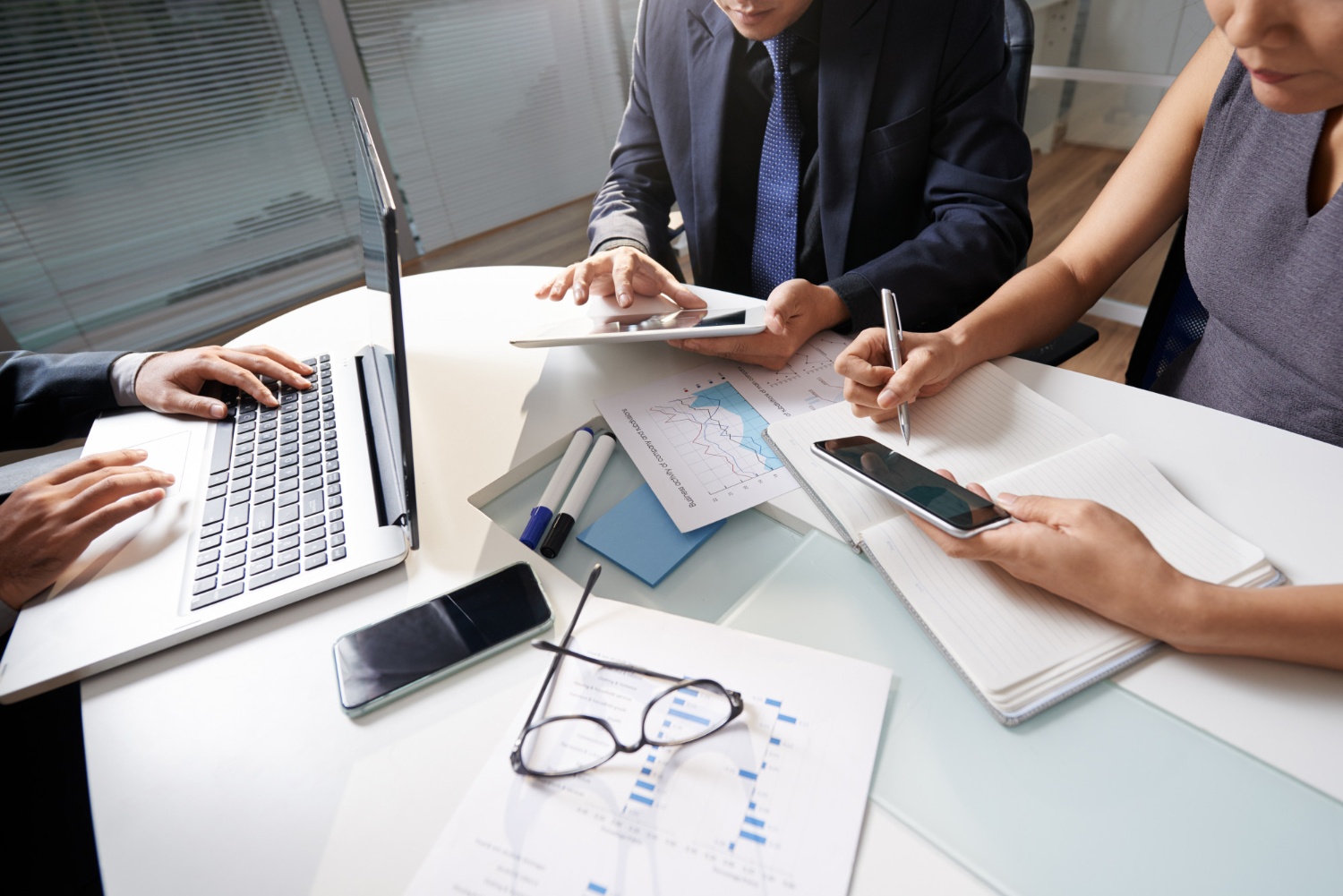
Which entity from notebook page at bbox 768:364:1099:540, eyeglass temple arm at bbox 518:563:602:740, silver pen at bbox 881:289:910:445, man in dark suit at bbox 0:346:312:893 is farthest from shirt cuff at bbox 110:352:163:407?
silver pen at bbox 881:289:910:445

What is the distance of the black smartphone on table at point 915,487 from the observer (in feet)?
1.87

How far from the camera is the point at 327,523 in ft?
2.31

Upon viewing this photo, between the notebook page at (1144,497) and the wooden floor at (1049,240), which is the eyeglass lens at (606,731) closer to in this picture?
the notebook page at (1144,497)

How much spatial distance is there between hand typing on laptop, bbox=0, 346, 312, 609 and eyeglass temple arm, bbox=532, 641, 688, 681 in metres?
0.51

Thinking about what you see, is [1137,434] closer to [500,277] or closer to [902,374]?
[902,374]

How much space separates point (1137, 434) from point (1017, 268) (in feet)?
1.81

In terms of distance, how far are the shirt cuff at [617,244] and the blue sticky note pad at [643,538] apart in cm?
65

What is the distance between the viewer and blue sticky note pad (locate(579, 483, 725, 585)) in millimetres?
654

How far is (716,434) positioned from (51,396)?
95 centimetres

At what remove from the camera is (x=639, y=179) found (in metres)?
1.42

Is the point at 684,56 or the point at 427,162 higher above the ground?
the point at 684,56

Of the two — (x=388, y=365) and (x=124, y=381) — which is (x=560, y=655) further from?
(x=124, y=381)

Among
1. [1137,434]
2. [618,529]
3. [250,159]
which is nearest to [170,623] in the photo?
[618,529]

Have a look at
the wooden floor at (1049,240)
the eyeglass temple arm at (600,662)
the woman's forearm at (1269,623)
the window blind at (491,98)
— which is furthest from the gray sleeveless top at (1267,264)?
the window blind at (491,98)
